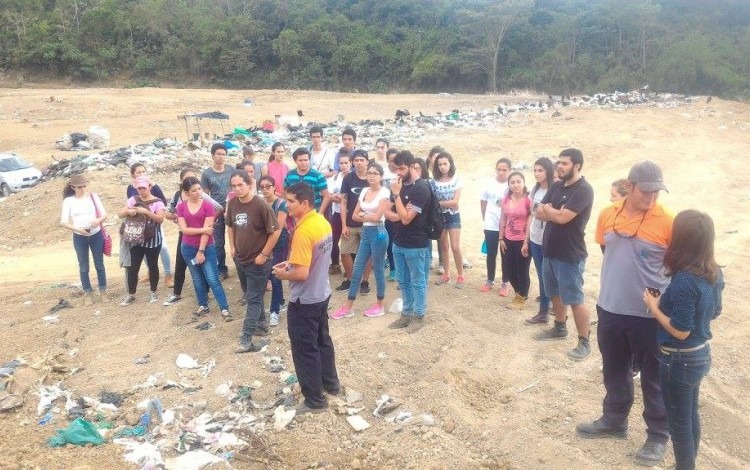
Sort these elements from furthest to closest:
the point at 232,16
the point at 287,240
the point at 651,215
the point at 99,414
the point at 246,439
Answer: the point at 232,16, the point at 287,240, the point at 99,414, the point at 246,439, the point at 651,215

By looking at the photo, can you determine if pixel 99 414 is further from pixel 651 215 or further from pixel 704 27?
pixel 704 27

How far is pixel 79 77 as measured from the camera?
4781 centimetres

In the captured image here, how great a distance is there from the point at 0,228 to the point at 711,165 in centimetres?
1675

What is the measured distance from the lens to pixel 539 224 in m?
5.75

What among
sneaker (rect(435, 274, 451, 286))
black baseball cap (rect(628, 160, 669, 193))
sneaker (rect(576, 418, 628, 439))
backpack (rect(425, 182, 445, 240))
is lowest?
sneaker (rect(576, 418, 628, 439))

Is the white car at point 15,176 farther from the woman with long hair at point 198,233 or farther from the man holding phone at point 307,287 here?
the man holding phone at point 307,287

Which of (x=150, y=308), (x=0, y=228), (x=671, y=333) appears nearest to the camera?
(x=671, y=333)

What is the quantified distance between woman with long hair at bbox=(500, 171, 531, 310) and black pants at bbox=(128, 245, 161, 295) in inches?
159

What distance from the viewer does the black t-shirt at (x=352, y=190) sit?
21.2 ft

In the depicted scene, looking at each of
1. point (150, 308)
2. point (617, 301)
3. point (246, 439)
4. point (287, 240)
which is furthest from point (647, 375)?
point (150, 308)

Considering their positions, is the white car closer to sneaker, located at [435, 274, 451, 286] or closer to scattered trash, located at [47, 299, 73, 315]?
scattered trash, located at [47, 299, 73, 315]

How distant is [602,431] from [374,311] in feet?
8.78

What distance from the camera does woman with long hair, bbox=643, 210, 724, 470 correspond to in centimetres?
312

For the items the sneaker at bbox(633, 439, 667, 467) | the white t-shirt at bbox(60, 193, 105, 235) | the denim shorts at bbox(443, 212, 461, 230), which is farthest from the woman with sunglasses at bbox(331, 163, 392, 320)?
the white t-shirt at bbox(60, 193, 105, 235)
